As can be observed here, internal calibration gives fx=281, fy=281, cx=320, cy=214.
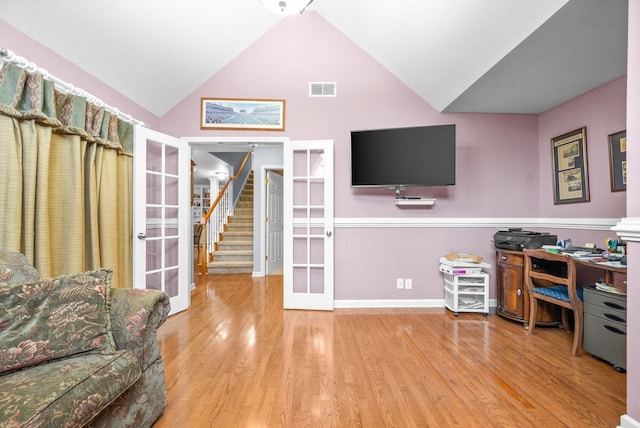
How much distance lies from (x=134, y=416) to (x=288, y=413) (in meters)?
0.73

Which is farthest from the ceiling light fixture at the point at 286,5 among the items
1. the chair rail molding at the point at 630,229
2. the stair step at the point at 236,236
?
the stair step at the point at 236,236

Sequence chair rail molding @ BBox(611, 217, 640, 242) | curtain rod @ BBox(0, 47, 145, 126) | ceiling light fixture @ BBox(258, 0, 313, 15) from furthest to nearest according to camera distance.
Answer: ceiling light fixture @ BBox(258, 0, 313, 15)
curtain rod @ BBox(0, 47, 145, 126)
chair rail molding @ BBox(611, 217, 640, 242)

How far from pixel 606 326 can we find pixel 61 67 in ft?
14.4

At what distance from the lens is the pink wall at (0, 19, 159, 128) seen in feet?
5.96

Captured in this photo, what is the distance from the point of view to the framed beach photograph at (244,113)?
3258 mm

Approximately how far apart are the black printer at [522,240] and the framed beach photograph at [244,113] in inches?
104

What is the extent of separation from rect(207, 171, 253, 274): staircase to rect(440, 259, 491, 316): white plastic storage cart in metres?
3.61

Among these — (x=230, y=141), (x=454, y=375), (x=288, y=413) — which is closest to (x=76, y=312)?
(x=288, y=413)

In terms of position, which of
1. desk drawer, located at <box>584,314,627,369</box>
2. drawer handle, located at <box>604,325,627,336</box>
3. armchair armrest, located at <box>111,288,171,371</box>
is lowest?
desk drawer, located at <box>584,314,627,369</box>

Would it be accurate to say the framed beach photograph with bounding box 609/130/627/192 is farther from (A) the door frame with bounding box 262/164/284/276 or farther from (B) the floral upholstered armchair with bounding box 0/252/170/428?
(A) the door frame with bounding box 262/164/284/276

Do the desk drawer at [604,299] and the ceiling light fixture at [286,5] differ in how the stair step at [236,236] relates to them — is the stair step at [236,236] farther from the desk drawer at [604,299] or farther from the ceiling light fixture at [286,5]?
the desk drawer at [604,299]

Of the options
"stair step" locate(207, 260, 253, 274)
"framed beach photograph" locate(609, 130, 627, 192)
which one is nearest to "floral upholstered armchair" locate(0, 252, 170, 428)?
"framed beach photograph" locate(609, 130, 627, 192)

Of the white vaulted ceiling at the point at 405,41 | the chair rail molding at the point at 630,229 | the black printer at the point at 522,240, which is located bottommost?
the black printer at the point at 522,240

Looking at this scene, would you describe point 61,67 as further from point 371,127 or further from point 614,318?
point 614,318
